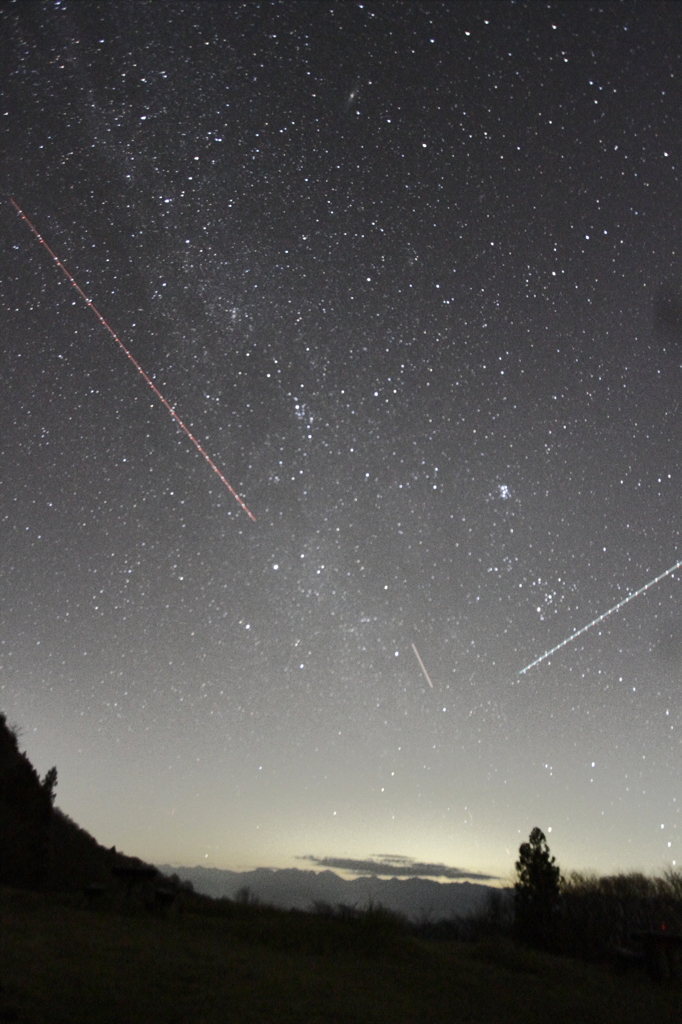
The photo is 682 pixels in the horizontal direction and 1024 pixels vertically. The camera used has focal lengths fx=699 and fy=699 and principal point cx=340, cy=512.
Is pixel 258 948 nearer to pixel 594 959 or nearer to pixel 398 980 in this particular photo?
pixel 398 980

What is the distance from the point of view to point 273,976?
6.43m

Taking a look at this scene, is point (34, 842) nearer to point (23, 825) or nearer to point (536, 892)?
point (23, 825)

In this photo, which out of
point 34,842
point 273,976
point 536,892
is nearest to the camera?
point 273,976

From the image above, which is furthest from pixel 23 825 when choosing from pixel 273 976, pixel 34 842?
pixel 273 976

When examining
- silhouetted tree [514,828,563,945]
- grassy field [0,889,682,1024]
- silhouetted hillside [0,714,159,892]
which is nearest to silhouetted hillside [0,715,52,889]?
silhouetted hillside [0,714,159,892]

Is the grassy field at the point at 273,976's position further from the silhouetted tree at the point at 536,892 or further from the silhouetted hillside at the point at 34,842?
the silhouetted tree at the point at 536,892

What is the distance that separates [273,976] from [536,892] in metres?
12.0

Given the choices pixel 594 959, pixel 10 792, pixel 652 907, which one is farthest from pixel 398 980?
pixel 652 907

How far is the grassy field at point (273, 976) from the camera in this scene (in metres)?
5.00

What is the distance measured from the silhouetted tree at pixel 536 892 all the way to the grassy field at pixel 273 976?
588cm

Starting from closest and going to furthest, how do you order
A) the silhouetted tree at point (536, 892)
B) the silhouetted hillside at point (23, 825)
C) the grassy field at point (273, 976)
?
the grassy field at point (273, 976)
the silhouetted hillside at point (23, 825)
the silhouetted tree at point (536, 892)

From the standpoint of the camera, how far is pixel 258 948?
26.3 ft

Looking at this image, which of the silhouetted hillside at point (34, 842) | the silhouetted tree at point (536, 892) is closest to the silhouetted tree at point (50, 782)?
the silhouetted hillside at point (34, 842)

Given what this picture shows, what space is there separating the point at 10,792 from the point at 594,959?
13117 mm
